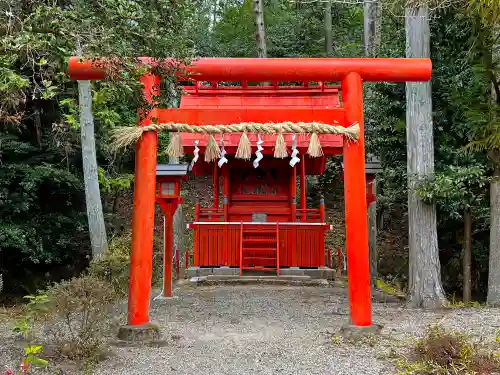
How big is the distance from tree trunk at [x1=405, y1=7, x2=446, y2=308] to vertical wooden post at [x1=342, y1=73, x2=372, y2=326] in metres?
2.53

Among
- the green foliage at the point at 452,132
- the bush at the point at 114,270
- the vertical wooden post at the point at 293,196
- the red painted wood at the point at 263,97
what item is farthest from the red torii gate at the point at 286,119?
the vertical wooden post at the point at 293,196

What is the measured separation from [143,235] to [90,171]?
6805mm

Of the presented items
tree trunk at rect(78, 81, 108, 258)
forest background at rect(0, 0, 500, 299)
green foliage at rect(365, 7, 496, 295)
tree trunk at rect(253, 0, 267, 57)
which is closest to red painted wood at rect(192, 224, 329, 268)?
forest background at rect(0, 0, 500, 299)

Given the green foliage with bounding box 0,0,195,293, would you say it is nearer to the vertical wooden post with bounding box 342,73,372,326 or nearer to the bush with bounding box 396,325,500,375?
the vertical wooden post with bounding box 342,73,372,326

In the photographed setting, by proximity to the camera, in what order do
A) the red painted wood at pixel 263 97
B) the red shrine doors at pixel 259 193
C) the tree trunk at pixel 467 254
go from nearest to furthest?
the tree trunk at pixel 467 254, the red painted wood at pixel 263 97, the red shrine doors at pixel 259 193

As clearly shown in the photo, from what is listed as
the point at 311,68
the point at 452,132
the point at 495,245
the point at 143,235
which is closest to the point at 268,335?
the point at 143,235

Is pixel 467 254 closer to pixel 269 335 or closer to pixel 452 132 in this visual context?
pixel 452 132

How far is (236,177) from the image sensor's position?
1230cm

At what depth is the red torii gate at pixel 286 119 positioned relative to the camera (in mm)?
5574

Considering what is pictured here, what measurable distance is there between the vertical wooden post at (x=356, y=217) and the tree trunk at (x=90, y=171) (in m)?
7.40

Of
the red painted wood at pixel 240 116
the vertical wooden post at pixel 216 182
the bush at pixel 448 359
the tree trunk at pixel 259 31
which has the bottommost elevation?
the bush at pixel 448 359

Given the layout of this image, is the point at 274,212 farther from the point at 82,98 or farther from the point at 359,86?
the point at 359,86

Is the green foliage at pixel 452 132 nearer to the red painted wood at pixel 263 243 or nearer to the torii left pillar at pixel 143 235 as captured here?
the red painted wood at pixel 263 243

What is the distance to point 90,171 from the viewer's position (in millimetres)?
11875
